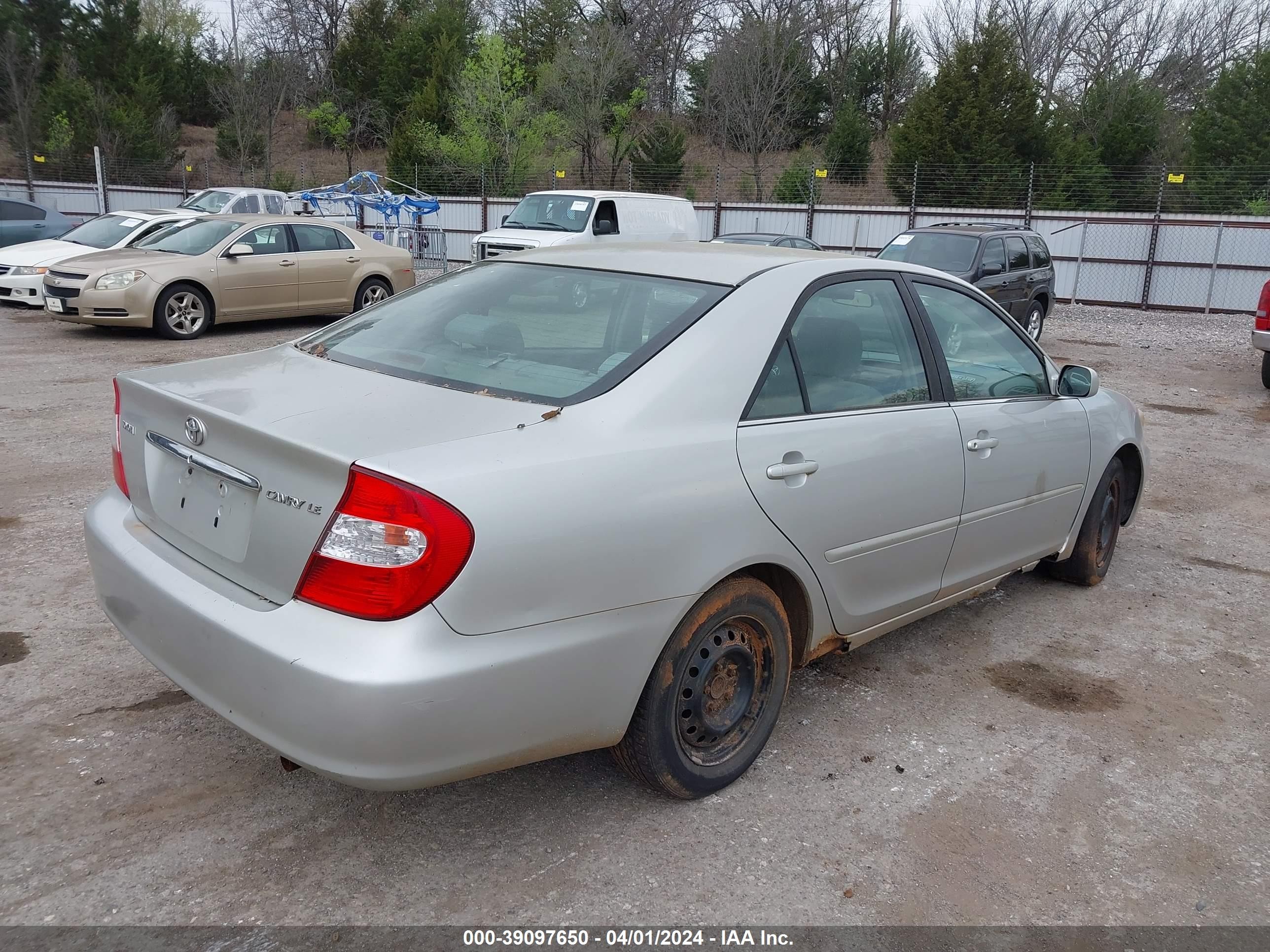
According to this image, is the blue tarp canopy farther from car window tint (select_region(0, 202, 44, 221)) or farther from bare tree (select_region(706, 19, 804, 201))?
bare tree (select_region(706, 19, 804, 201))

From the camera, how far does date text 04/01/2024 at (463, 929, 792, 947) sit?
2.48 meters

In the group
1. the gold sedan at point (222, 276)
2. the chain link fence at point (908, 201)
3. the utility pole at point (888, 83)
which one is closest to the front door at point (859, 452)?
the gold sedan at point (222, 276)

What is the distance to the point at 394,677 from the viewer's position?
229 centimetres

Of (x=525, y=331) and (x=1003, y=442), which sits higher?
(x=525, y=331)

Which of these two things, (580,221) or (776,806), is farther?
(580,221)

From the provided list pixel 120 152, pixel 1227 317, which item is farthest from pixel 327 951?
pixel 120 152

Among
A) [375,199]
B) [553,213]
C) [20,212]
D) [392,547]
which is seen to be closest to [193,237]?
[553,213]

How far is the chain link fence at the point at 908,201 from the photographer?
68.9 ft

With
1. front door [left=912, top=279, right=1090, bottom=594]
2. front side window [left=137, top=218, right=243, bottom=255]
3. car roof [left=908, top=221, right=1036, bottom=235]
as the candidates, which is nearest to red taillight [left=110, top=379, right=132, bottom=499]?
front door [left=912, top=279, right=1090, bottom=594]

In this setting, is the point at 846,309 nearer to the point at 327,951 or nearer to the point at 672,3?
the point at 327,951

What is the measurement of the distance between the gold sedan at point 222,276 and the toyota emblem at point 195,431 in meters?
9.53

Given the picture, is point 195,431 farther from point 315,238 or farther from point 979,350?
point 315,238

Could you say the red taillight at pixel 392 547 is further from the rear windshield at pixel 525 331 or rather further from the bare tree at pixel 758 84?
the bare tree at pixel 758 84

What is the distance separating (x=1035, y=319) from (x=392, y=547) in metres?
14.5
